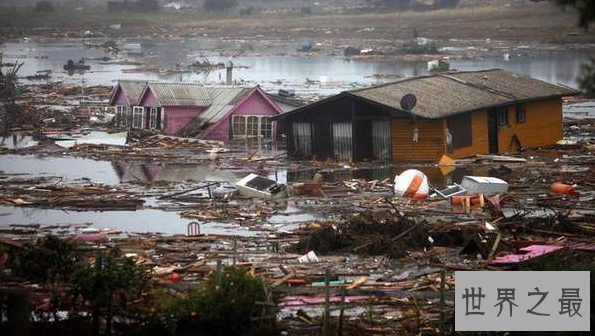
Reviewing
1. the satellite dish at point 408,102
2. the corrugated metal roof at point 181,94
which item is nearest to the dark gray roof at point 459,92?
the satellite dish at point 408,102

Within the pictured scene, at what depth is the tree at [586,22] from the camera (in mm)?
12516

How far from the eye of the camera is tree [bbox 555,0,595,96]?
12516 mm

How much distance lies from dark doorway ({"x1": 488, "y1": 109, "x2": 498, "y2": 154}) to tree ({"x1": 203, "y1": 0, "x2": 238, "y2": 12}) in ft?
333

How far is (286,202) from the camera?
26609 millimetres

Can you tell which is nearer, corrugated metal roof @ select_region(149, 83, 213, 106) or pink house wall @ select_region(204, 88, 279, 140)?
pink house wall @ select_region(204, 88, 279, 140)

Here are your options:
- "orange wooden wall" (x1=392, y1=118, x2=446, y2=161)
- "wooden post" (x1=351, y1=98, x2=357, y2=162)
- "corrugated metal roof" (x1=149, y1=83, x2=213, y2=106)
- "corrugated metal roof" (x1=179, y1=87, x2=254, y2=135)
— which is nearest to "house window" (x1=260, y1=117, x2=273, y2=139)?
"corrugated metal roof" (x1=179, y1=87, x2=254, y2=135)

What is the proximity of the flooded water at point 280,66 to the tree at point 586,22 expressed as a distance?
45004mm

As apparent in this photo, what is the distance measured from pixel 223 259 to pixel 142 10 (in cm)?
12213

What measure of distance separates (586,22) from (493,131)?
75.2ft

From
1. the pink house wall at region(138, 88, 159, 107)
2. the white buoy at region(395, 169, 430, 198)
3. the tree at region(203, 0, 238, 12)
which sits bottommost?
the white buoy at region(395, 169, 430, 198)

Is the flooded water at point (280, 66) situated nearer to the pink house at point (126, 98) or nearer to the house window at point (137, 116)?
the pink house at point (126, 98)

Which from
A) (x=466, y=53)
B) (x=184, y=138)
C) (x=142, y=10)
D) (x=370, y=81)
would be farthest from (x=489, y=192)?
(x=142, y=10)

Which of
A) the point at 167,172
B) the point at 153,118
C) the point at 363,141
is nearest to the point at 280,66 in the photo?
the point at 153,118

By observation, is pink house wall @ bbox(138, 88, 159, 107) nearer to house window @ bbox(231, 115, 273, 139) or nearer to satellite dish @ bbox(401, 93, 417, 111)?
house window @ bbox(231, 115, 273, 139)
